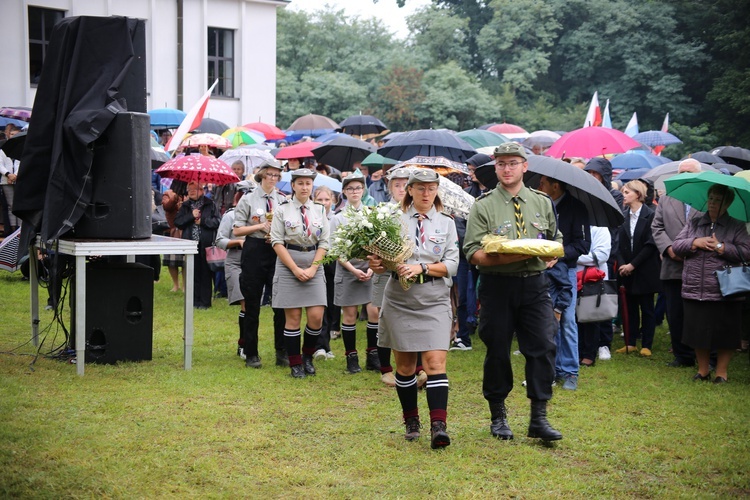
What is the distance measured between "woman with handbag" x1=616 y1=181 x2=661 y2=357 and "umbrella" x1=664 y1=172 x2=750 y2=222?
1423 millimetres

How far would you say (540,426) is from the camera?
675 cm

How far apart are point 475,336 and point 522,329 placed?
5.04 metres

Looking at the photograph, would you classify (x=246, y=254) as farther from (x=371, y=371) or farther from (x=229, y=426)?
(x=229, y=426)

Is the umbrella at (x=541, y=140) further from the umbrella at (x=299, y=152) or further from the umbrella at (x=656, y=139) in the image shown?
the umbrella at (x=299, y=152)

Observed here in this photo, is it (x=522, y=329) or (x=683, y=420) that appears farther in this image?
(x=683, y=420)

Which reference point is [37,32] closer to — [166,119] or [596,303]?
[166,119]

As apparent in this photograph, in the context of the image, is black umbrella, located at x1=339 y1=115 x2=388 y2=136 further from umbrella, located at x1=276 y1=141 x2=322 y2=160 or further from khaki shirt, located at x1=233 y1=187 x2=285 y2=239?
khaki shirt, located at x1=233 y1=187 x2=285 y2=239

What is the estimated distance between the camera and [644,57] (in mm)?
47781

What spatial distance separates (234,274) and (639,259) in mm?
4931

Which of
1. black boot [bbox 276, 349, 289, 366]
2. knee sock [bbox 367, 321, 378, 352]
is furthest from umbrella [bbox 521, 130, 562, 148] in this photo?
black boot [bbox 276, 349, 289, 366]

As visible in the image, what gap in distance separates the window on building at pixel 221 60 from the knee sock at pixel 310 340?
2808 centimetres

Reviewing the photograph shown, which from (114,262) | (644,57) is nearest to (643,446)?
(114,262)

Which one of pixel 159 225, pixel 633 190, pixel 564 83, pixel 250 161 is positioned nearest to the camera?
pixel 633 190

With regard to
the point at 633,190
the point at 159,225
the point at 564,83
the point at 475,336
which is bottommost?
the point at 475,336
